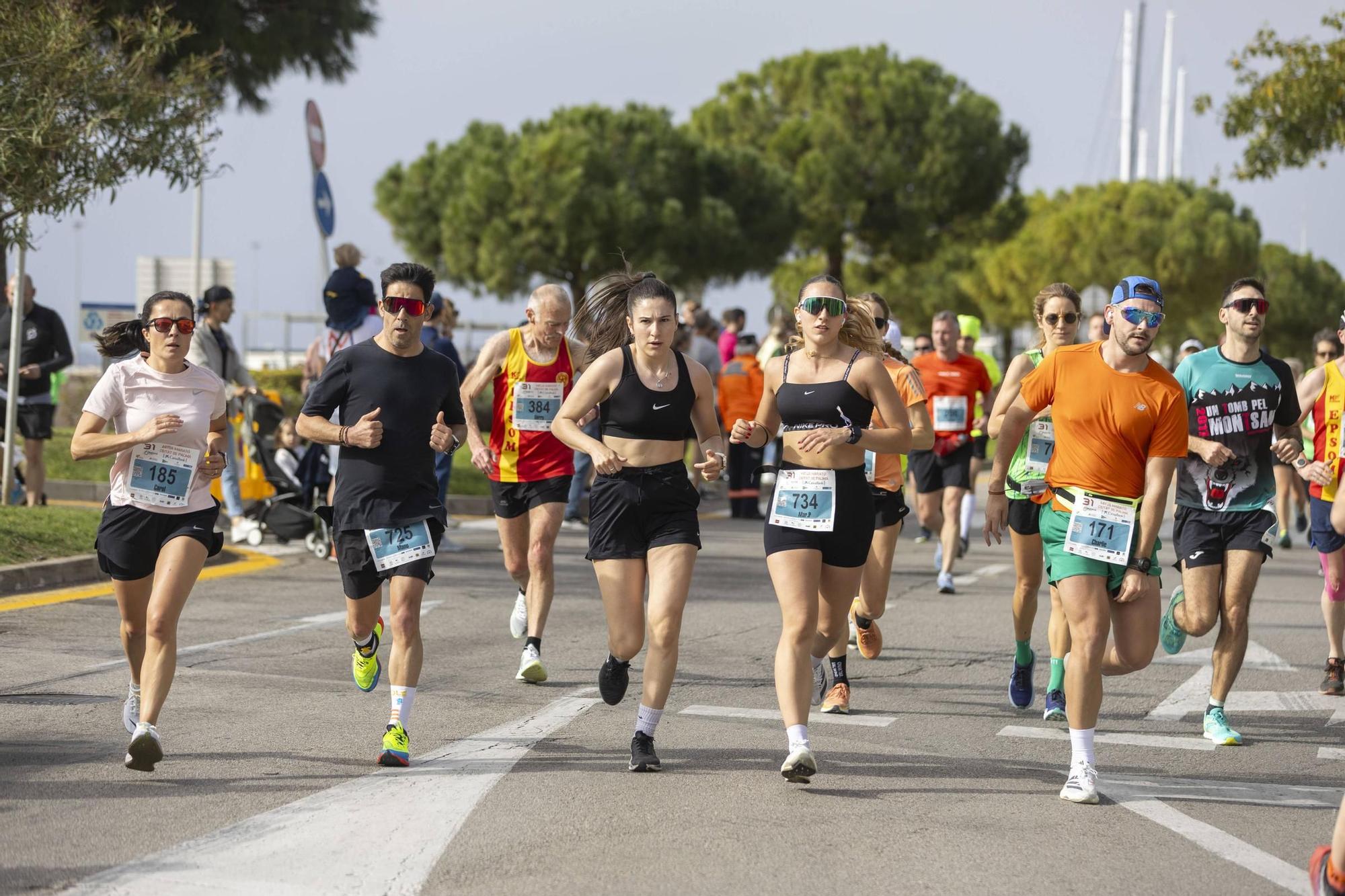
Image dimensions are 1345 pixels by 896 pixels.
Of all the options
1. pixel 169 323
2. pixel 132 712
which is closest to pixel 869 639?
pixel 132 712

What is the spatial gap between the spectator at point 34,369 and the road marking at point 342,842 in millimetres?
9305

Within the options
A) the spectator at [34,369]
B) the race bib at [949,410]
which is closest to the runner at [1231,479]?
the race bib at [949,410]

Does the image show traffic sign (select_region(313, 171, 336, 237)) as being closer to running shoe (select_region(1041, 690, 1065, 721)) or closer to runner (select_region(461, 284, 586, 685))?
runner (select_region(461, 284, 586, 685))

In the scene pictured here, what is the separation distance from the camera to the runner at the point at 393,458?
666 centimetres

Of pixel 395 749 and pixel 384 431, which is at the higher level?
pixel 384 431

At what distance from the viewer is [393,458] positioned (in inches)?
267

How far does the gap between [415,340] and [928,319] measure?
214 feet

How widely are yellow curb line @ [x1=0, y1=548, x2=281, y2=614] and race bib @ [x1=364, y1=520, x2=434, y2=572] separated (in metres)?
4.68

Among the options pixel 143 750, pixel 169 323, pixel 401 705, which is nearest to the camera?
pixel 143 750

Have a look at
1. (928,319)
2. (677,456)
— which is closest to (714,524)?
(677,456)

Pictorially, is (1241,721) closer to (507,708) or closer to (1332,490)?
(1332,490)

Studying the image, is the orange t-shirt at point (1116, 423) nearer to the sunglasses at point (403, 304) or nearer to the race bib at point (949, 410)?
the sunglasses at point (403, 304)

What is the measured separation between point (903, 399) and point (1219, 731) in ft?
7.48

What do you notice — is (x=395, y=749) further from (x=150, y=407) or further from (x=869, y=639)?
(x=869, y=639)
